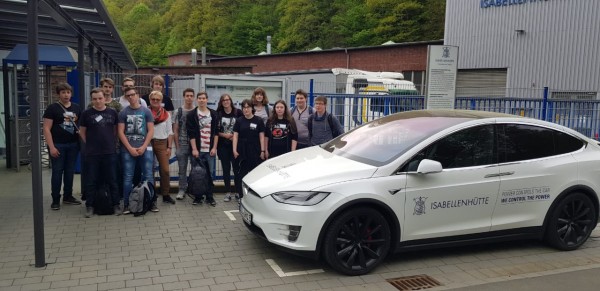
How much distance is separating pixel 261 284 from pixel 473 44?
2138cm

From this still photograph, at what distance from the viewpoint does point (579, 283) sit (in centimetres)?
484

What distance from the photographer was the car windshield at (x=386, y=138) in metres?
5.22

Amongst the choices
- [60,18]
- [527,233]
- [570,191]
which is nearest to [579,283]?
[527,233]

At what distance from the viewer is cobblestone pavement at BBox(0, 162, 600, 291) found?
461 centimetres

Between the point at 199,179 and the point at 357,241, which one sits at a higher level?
the point at 199,179

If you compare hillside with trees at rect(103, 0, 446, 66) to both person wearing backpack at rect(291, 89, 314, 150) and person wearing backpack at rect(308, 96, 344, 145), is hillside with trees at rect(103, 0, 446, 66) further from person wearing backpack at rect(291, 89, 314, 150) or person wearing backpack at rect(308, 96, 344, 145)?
person wearing backpack at rect(308, 96, 344, 145)

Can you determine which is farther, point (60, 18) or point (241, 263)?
point (60, 18)

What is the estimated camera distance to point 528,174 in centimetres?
545

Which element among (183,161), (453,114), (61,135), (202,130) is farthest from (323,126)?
(61,135)

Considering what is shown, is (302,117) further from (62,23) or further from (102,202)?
(62,23)

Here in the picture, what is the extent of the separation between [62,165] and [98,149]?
79 cm

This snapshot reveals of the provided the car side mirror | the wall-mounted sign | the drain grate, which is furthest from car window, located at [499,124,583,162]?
the wall-mounted sign

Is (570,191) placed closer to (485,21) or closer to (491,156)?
(491,156)

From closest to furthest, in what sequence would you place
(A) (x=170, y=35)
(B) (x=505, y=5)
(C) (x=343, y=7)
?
(B) (x=505, y=5) < (C) (x=343, y=7) < (A) (x=170, y=35)
